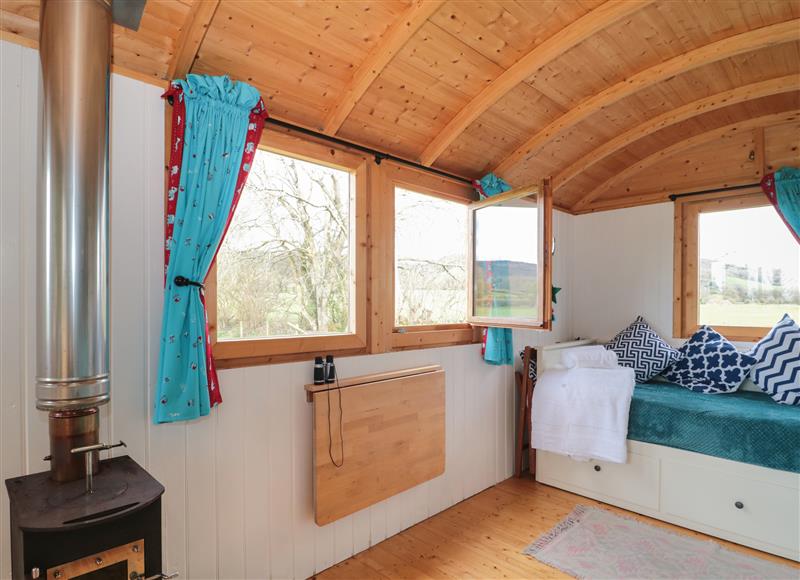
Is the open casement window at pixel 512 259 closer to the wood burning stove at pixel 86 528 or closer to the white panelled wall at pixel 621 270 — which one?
the white panelled wall at pixel 621 270

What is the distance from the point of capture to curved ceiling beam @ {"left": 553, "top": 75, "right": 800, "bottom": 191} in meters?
2.83

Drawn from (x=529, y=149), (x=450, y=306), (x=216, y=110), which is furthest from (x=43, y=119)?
(x=529, y=149)

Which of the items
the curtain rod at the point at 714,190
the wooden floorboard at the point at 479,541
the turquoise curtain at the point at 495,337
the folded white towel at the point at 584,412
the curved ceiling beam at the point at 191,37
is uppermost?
the curved ceiling beam at the point at 191,37

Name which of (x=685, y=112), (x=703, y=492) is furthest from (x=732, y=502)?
(x=685, y=112)

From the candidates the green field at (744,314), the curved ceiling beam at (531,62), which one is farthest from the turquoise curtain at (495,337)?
the green field at (744,314)

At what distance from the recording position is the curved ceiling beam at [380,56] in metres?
1.98

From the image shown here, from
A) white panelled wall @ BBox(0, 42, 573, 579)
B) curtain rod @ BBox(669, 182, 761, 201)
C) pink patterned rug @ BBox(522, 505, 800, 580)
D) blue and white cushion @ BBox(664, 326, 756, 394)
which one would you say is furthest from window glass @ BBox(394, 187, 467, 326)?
curtain rod @ BBox(669, 182, 761, 201)

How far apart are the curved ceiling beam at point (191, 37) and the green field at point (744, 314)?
413 cm

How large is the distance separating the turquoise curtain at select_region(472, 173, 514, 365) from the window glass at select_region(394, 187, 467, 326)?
0.21m

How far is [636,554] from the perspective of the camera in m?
2.54

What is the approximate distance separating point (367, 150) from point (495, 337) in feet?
5.24

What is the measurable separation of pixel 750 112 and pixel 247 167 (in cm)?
358

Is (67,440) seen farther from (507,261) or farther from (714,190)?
(714,190)

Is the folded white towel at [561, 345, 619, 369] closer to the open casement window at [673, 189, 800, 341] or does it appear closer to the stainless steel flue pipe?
the open casement window at [673, 189, 800, 341]
